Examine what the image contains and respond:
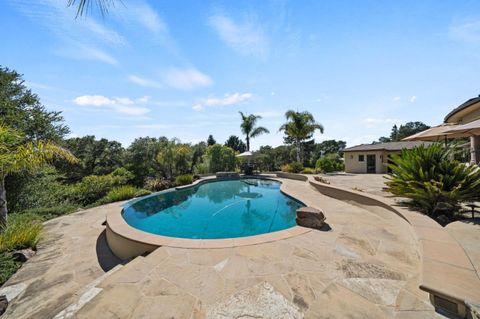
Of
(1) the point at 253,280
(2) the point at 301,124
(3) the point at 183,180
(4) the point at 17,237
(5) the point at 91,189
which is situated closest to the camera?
(1) the point at 253,280

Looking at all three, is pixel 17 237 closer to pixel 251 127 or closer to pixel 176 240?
pixel 176 240

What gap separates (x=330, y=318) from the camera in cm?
179

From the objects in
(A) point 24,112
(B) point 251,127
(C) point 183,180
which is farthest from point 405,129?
(A) point 24,112

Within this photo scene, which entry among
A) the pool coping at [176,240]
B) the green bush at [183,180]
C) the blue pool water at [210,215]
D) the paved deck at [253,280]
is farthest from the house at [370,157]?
the pool coping at [176,240]

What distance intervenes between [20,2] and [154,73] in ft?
27.0

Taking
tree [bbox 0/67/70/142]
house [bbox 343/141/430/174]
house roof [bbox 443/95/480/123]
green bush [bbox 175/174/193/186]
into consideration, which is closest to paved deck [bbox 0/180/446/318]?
tree [bbox 0/67/70/142]

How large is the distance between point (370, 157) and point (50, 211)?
72.1 ft

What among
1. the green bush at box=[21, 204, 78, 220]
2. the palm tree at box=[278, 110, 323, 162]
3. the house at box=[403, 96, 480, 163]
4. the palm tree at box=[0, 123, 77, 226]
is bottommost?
the green bush at box=[21, 204, 78, 220]

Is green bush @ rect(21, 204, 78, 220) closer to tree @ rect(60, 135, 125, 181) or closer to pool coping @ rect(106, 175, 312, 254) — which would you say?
pool coping @ rect(106, 175, 312, 254)

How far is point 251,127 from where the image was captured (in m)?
21.6

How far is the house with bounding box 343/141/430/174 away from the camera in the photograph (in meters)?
16.4

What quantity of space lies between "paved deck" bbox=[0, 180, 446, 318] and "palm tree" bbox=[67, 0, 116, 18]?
2.93m

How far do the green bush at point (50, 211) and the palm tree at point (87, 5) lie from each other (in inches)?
329

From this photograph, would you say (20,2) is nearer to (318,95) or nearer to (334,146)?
(318,95)
